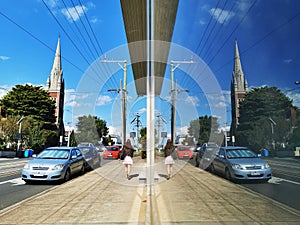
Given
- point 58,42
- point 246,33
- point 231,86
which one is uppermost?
point 58,42

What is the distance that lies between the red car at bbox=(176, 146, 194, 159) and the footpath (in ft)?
0.19

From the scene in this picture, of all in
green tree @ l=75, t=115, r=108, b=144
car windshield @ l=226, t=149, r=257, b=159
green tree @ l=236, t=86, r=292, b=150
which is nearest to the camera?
green tree @ l=236, t=86, r=292, b=150

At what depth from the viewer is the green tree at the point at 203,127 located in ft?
3.57

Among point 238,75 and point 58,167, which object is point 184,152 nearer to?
point 238,75

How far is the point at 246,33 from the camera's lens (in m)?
0.78

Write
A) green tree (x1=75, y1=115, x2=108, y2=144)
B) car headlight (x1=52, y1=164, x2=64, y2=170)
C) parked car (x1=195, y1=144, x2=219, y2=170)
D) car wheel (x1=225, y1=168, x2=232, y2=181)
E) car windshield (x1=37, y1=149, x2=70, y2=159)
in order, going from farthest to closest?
car headlight (x1=52, y1=164, x2=64, y2=170)
car windshield (x1=37, y1=149, x2=70, y2=159)
green tree (x1=75, y1=115, x2=108, y2=144)
parked car (x1=195, y1=144, x2=219, y2=170)
car wheel (x1=225, y1=168, x2=232, y2=181)

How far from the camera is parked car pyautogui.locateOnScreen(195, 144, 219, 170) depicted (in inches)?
44.4

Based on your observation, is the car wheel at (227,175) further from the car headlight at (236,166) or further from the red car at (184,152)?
the red car at (184,152)

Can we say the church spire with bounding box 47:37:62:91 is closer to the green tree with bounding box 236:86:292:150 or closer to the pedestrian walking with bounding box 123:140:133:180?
the pedestrian walking with bounding box 123:140:133:180

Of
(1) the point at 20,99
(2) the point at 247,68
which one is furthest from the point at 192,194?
(1) the point at 20,99

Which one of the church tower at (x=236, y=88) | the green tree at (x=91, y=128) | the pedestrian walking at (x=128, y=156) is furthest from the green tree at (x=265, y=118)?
the pedestrian walking at (x=128, y=156)

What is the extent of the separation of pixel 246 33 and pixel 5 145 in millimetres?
9927

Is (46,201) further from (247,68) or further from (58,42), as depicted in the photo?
(247,68)

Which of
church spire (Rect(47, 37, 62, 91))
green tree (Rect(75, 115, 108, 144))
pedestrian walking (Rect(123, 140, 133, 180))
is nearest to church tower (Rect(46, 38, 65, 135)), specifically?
church spire (Rect(47, 37, 62, 91))
